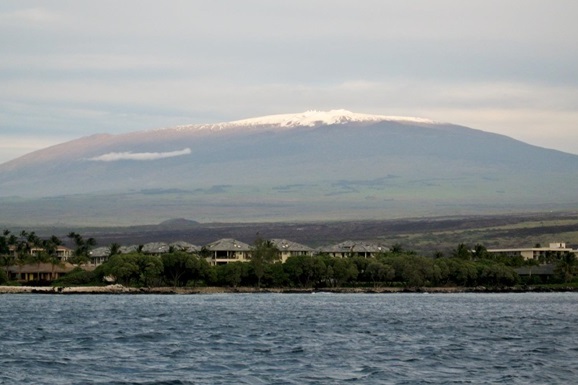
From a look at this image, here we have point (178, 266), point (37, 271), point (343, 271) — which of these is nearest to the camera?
point (178, 266)

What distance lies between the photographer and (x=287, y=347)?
59.7m

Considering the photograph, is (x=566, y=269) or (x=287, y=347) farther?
(x=566, y=269)

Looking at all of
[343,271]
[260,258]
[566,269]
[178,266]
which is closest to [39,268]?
[178,266]

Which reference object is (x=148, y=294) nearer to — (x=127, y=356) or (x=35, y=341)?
(x=35, y=341)

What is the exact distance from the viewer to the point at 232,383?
45.5 metres

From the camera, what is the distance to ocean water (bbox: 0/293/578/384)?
1882 inches

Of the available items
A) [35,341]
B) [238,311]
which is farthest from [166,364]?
[238,311]

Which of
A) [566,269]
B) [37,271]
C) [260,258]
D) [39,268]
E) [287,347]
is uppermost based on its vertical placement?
[260,258]

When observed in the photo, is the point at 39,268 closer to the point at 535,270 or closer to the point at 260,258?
the point at 260,258

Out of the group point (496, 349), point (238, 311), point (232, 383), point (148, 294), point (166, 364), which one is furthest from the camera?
point (148, 294)

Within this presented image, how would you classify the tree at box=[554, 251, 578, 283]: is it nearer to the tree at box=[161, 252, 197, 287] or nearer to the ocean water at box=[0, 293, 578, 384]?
the tree at box=[161, 252, 197, 287]

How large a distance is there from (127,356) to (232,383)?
10267 millimetres

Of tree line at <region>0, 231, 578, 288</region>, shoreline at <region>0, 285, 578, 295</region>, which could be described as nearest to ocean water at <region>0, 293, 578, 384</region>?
shoreline at <region>0, 285, 578, 295</region>

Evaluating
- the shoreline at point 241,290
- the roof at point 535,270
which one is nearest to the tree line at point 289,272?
the shoreline at point 241,290
